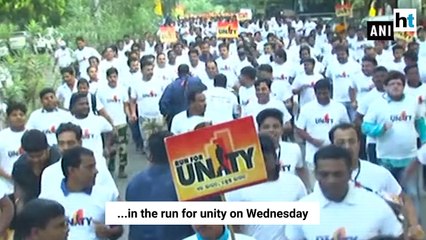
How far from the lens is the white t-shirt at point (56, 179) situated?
276 cm

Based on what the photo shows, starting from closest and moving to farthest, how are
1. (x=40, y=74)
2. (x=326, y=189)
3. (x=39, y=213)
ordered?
(x=39, y=213) < (x=326, y=189) < (x=40, y=74)

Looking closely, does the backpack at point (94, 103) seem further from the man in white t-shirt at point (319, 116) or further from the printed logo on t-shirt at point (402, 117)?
the printed logo on t-shirt at point (402, 117)

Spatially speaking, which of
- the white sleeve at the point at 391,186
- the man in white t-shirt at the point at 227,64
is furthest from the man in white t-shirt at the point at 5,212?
the man in white t-shirt at the point at 227,64

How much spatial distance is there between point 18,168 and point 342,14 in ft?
2.97

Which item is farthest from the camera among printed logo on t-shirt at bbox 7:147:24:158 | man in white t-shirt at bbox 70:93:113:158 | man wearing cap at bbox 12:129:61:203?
man in white t-shirt at bbox 70:93:113:158

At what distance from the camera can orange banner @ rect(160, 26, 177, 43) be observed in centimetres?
328

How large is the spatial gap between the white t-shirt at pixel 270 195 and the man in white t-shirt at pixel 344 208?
11 cm

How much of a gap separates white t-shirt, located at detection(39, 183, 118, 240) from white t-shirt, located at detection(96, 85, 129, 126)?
0.97 meters

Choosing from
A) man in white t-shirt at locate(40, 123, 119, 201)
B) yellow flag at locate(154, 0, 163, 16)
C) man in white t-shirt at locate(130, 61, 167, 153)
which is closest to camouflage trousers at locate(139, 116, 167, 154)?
man in white t-shirt at locate(130, 61, 167, 153)

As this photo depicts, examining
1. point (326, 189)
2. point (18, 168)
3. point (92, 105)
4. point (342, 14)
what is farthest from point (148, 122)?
point (326, 189)

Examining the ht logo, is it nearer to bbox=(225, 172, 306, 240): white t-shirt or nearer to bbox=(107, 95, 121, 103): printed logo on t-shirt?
bbox=(225, 172, 306, 240): white t-shirt

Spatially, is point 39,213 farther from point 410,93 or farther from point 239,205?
point 410,93

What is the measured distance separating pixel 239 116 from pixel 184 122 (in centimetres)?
16

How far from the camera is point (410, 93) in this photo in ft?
11.5
